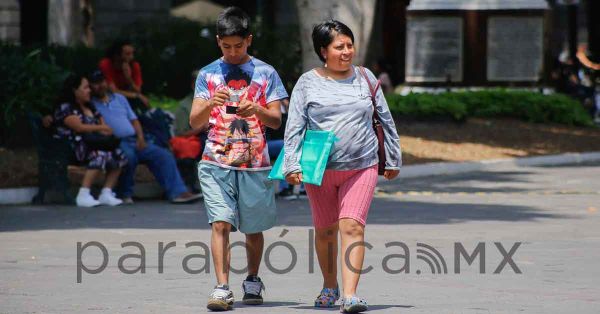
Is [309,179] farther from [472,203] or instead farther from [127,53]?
[127,53]

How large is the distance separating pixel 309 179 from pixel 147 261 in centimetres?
290

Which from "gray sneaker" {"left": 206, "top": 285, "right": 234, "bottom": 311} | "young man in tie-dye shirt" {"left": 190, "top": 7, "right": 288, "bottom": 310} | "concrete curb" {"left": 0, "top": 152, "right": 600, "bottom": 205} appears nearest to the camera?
"gray sneaker" {"left": 206, "top": 285, "right": 234, "bottom": 311}

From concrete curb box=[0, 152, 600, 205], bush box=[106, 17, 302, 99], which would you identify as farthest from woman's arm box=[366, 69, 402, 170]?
bush box=[106, 17, 302, 99]

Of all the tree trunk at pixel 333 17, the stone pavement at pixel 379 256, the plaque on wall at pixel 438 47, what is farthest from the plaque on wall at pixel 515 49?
the stone pavement at pixel 379 256

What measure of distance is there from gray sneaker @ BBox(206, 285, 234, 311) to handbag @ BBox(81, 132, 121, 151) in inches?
293

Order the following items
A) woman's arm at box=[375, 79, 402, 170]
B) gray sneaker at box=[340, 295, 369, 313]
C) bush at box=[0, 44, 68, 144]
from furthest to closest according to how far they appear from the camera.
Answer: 1. bush at box=[0, 44, 68, 144]
2. woman's arm at box=[375, 79, 402, 170]
3. gray sneaker at box=[340, 295, 369, 313]

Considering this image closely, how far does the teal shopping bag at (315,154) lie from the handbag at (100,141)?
7625 millimetres

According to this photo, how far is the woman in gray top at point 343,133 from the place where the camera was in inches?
335

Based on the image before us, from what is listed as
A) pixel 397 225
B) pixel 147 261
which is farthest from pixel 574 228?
pixel 147 261

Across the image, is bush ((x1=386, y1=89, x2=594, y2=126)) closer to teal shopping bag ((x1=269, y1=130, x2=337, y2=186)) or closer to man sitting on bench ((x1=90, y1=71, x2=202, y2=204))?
man sitting on bench ((x1=90, y1=71, x2=202, y2=204))

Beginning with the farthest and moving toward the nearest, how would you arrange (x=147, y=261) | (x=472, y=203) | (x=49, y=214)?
(x=472, y=203) < (x=49, y=214) < (x=147, y=261)

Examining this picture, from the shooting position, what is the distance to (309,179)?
8.45 meters

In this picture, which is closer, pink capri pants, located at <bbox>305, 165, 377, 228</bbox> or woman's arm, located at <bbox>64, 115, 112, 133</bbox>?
pink capri pants, located at <bbox>305, 165, 377, 228</bbox>

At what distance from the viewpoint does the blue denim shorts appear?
8.82 metres
